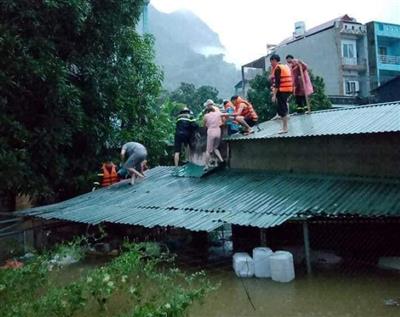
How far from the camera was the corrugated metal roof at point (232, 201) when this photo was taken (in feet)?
25.0

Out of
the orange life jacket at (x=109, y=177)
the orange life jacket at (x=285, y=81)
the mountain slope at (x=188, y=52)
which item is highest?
the mountain slope at (x=188, y=52)

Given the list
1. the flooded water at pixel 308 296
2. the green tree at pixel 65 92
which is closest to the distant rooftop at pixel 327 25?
the green tree at pixel 65 92

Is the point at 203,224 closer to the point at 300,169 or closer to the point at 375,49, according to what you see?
the point at 300,169

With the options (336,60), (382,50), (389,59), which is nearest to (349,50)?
(336,60)

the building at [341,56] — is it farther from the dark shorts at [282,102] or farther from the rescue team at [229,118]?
the dark shorts at [282,102]

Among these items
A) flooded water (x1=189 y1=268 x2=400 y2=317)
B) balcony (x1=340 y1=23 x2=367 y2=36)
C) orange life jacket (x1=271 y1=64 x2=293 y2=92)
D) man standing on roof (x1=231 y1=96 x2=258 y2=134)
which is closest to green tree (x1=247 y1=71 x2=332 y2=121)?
balcony (x1=340 y1=23 x2=367 y2=36)

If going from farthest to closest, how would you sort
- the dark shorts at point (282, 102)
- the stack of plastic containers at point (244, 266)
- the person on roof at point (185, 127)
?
the person on roof at point (185, 127) → the dark shorts at point (282, 102) → the stack of plastic containers at point (244, 266)

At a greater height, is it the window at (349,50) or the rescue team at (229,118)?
the window at (349,50)

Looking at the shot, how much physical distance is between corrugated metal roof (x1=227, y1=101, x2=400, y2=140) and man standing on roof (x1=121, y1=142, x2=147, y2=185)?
281cm

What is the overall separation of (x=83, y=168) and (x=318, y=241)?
8371 millimetres

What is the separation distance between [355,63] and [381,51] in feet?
8.71

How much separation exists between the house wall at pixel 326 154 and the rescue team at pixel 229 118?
527 millimetres

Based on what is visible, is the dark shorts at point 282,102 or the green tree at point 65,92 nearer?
the dark shorts at point 282,102

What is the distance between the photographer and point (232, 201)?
9023 mm
